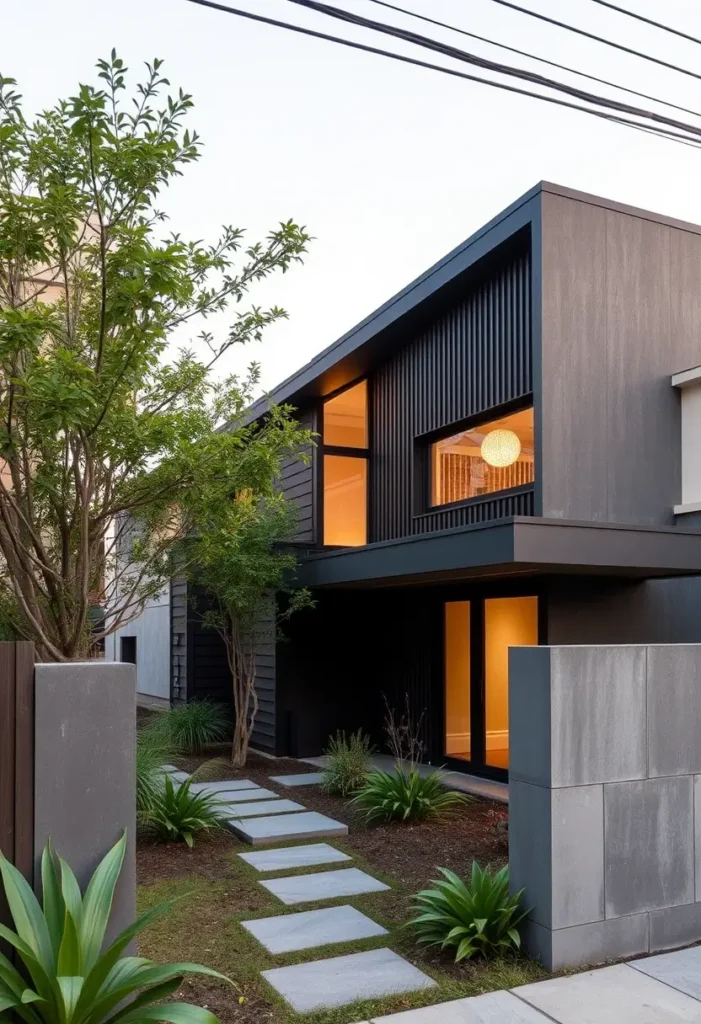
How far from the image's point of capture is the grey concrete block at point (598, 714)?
14.8ft

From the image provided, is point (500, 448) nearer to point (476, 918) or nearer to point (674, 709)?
point (674, 709)

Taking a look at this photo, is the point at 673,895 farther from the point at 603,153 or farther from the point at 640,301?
the point at 603,153

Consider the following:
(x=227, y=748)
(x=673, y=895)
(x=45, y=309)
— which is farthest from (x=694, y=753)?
(x=227, y=748)

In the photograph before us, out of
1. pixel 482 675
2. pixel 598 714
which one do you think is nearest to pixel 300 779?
pixel 482 675

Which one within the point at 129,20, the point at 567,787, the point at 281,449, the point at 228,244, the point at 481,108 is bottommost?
the point at 567,787

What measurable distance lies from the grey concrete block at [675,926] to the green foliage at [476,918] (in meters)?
0.78

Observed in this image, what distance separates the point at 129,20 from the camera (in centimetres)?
565

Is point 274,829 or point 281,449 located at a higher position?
point 281,449

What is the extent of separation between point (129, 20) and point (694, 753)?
5784 mm

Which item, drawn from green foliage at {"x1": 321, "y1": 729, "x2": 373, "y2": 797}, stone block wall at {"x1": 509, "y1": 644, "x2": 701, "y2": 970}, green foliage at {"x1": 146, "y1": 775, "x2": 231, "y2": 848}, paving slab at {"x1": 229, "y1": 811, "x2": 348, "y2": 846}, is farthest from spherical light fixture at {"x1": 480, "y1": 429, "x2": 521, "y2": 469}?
green foliage at {"x1": 146, "y1": 775, "x2": 231, "y2": 848}

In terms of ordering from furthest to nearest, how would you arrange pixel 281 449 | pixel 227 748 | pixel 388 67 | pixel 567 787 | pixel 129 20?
pixel 227 748, pixel 388 67, pixel 281 449, pixel 129 20, pixel 567 787

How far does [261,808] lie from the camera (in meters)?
8.69

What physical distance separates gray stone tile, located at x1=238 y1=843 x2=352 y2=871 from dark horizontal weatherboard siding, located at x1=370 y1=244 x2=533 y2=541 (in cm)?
371

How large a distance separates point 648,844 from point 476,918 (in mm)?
1046
